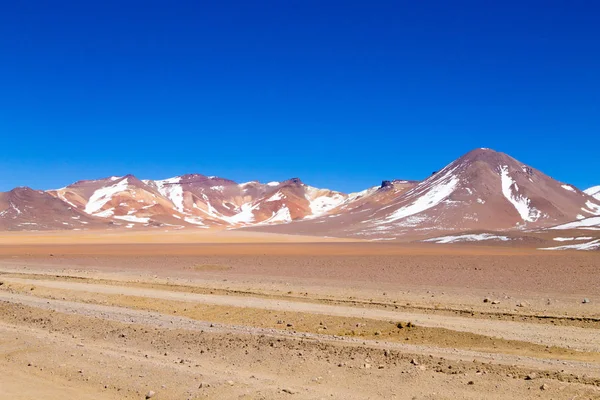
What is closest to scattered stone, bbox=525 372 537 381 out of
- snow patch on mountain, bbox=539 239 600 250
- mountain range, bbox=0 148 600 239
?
snow patch on mountain, bbox=539 239 600 250

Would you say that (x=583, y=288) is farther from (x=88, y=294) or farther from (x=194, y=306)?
(x=88, y=294)

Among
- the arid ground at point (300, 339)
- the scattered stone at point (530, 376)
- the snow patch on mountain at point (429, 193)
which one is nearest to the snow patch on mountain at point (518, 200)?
the snow patch on mountain at point (429, 193)

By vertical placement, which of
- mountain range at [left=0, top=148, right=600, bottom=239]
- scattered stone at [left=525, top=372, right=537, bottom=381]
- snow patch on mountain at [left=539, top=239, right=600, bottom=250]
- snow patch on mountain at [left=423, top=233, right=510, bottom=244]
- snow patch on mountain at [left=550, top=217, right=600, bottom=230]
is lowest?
scattered stone at [left=525, top=372, right=537, bottom=381]

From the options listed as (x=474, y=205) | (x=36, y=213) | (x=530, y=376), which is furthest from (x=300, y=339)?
(x=36, y=213)

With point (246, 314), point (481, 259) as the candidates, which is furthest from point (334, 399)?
point (481, 259)

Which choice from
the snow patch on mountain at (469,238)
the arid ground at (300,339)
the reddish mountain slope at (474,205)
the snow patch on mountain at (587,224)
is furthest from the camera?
the reddish mountain slope at (474,205)

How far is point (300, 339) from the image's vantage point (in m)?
12.9

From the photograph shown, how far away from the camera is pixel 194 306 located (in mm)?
18188

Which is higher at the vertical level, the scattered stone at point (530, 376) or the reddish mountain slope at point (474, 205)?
the reddish mountain slope at point (474, 205)

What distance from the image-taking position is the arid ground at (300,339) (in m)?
9.88

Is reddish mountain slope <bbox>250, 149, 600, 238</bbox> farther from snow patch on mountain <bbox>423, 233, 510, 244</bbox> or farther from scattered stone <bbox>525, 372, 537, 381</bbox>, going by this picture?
scattered stone <bbox>525, 372, 537, 381</bbox>

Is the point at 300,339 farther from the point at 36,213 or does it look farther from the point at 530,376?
the point at 36,213

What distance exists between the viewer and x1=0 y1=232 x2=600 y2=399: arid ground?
9.88 meters

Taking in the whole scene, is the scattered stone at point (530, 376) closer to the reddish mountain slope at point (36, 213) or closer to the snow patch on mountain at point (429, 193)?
the snow patch on mountain at point (429, 193)
